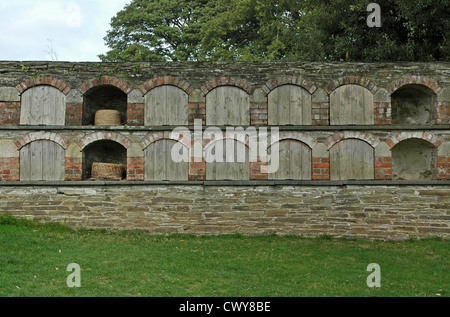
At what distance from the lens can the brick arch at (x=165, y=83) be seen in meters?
11.6

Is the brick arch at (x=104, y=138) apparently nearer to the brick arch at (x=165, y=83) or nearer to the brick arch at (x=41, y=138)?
the brick arch at (x=41, y=138)

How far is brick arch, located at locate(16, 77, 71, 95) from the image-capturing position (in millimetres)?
11578

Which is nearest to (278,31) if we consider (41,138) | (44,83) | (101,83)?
(101,83)

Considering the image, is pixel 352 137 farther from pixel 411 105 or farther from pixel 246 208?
pixel 246 208

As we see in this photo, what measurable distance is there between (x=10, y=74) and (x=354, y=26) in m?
10.8

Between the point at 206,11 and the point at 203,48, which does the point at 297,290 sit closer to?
the point at 203,48

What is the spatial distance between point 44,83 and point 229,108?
4.75 m

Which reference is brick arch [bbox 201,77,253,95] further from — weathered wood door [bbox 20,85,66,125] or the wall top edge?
weathered wood door [bbox 20,85,66,125]

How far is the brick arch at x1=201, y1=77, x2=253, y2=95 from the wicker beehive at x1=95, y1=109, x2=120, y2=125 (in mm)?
2386

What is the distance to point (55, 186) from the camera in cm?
1135

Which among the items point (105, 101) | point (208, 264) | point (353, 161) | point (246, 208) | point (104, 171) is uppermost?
point (105, 101)

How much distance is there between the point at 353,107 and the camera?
1156cm

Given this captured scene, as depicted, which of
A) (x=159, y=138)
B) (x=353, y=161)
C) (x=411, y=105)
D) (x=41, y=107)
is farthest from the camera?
(x=411, y=105)

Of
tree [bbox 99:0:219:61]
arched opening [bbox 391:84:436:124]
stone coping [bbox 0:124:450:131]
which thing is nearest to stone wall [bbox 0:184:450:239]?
stone coping [bbox 0:124:450:131]
